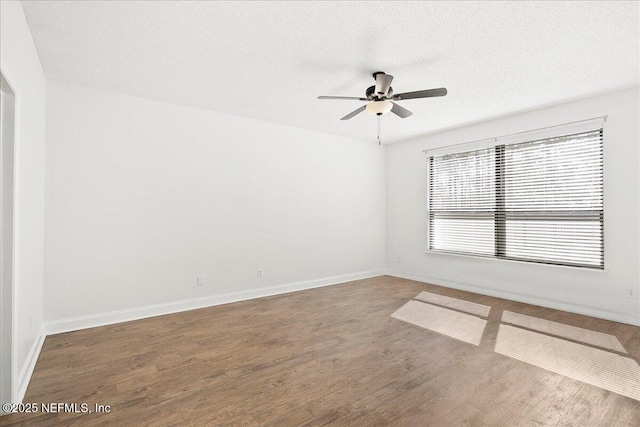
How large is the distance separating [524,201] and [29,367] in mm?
5639

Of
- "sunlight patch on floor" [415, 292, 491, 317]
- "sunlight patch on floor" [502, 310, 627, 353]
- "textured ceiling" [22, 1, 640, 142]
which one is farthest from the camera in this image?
"sunlight patch on floor" [415, 292, 491, 317]

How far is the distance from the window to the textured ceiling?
757 millimetres

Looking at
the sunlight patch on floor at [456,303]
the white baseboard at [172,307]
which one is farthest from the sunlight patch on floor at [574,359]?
the white baseboard at [172,307]

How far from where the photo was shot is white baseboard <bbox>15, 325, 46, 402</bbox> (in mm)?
2026

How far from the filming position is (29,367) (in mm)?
2338

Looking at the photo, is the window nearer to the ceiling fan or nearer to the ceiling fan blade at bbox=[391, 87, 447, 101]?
the ceiling fan

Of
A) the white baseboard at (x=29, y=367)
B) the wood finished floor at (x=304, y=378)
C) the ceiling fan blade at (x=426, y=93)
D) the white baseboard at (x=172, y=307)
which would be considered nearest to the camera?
the wood finished floor at (x=304, y=378)

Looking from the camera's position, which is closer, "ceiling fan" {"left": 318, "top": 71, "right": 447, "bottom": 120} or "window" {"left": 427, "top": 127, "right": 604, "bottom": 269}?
"ceiling fan" {"left": 318, "top": 71, "right": 447, "bottom": 120}

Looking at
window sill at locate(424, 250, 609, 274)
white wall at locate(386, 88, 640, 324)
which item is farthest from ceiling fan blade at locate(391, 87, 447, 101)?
window sill at locate(424, 250, 609, 274)

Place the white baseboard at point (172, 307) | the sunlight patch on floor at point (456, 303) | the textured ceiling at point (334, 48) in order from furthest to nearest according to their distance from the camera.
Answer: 1. the sunlight patch on floor at point (456, 303)
2. the white baseboard at point (172, 307)
3. the textured ceiling at point (334, 48)

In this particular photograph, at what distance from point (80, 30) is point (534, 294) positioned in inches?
226

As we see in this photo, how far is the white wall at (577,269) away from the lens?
343 centimetres

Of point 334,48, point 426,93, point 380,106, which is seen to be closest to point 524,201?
point 426,93

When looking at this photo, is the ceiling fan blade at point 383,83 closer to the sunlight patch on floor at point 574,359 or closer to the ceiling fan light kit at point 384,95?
the ceiling fan light kit at point 384,95
